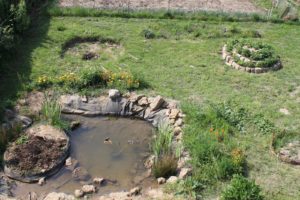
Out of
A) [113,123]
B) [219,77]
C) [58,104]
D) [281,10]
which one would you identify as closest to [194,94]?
[219,77]

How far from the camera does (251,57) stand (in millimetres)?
13195

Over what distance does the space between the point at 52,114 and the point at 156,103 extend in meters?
2.67

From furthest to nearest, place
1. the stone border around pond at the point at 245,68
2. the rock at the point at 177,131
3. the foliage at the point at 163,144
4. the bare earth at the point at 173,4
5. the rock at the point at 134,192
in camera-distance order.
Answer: the bare earth at the point at 173,4 < the stone border around pond at the point at 245,68 < the rock at the point at 177,131 < the foliage at the point at 163,144 < the rock at the point at 134,192

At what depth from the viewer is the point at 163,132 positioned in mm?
9695

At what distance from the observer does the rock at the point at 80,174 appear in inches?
364

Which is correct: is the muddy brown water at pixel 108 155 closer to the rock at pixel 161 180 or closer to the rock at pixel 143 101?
the rock at pixel 161 180

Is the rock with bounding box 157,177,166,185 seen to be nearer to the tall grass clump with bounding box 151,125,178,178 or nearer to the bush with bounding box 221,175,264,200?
the tall grass clump with bounding box 151,125,178,178

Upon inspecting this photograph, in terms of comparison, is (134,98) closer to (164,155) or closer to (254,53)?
(164,155)

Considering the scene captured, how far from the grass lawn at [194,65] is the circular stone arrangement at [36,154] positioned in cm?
211

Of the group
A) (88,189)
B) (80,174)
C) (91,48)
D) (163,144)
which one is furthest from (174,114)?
(91,48)

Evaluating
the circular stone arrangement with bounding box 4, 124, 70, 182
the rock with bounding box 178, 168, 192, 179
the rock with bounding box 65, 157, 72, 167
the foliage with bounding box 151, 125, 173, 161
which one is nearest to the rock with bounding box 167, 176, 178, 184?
the rock with bounding box 178, 168, 192, 179

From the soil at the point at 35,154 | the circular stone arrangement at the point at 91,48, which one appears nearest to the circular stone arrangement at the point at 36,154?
the soil at the point at 35,154

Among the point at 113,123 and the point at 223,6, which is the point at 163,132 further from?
the point at 223,6

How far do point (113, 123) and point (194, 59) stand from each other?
395cm
